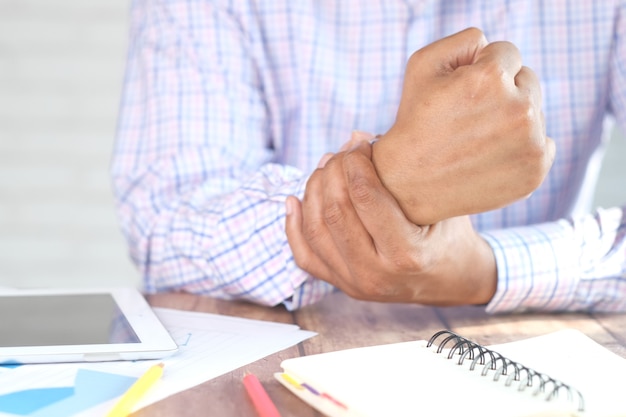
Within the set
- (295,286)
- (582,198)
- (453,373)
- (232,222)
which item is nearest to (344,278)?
(295,286)

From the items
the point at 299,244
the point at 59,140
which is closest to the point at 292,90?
the point at 299,244

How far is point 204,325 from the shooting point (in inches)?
33.9

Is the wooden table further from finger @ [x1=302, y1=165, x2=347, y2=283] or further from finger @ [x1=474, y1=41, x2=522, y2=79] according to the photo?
finger @ [x1=474, y1=41, x2=522, y2=79]

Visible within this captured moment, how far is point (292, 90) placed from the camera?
4.27 ft

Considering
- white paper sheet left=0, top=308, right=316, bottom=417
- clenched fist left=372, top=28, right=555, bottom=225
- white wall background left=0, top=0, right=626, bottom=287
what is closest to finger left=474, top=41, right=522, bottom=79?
clenched fist left=372, top=28, right=555, bottom=225

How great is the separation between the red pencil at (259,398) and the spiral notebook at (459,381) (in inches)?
0.9

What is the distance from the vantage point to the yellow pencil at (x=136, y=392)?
57cm

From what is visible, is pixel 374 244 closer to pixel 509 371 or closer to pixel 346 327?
pixel 346 327

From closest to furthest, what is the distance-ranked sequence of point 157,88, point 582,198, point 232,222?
point 232,222 → point 157,88 → point 582,198

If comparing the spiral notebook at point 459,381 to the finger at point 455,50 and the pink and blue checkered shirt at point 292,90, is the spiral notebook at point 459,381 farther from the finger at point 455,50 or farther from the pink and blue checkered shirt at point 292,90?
the pink and blue checkered shirt at point 292,90

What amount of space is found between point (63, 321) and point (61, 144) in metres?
2.19

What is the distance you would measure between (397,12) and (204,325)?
0.66 meters

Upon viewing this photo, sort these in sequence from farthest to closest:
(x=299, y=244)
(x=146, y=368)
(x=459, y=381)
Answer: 1. (x=299, y=244)
2. (x=146, y=368)
3. (x=459, y=381)

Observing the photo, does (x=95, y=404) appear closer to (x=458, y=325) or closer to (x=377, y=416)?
(x=377, y=416)
